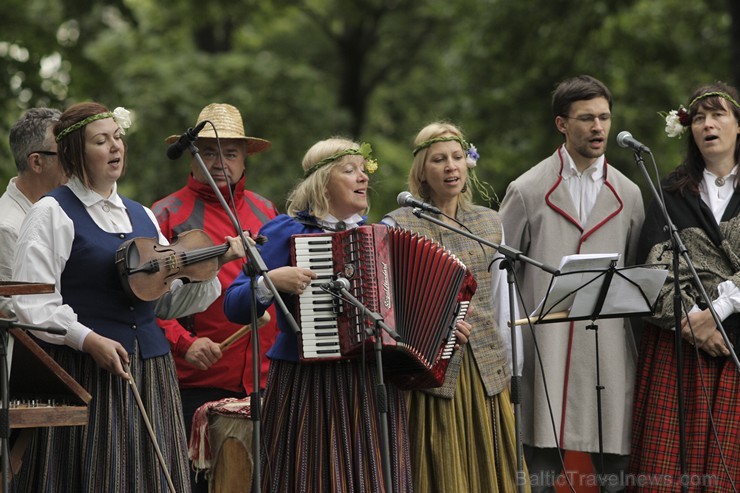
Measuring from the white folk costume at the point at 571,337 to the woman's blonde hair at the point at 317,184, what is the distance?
1278 millimetres

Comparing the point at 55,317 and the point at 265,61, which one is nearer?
the point at 55,317

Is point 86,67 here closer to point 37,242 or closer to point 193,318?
point 193,318

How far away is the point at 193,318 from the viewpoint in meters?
5.94

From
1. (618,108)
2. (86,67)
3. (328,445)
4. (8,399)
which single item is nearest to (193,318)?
(328,445)

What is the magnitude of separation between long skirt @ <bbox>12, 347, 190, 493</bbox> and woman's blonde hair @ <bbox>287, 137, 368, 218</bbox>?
1.02m

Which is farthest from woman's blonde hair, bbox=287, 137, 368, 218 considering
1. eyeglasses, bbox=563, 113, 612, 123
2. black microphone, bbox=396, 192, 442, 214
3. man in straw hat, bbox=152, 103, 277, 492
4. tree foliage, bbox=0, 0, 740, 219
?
tree foliage, bbox=0, 0, 740, 219

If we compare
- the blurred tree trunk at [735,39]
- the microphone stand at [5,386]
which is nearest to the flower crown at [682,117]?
the microphone stand at [5,386]

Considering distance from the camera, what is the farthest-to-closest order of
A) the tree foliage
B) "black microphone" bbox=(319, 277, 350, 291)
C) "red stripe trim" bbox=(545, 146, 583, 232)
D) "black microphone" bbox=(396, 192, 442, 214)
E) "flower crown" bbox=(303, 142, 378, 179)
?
the tree foliage, "red stripe trim" bbox=(545, 146, 583, 232), "flower crown" bbox=(303, 142, 378, 179), "black microphone" bbox=(396, 192, 442, 214), "black microphone" bbox=(319, 277, 350, 291)

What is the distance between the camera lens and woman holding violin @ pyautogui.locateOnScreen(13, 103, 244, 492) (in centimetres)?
452

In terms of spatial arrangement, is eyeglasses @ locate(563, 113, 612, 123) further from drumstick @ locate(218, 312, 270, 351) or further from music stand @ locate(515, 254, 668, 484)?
drumstick @ locate(218, 312, 270, 351)

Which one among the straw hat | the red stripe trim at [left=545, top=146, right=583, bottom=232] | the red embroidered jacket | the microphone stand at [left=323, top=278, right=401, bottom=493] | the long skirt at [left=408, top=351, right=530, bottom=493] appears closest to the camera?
the microphone stand at [left=323, top=278, right=401, bottom=493]

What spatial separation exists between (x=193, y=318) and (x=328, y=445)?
1303mm

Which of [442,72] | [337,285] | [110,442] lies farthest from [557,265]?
[442,72]

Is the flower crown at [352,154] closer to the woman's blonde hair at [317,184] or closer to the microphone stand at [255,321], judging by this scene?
the woman's blonde hair at [317,184]
